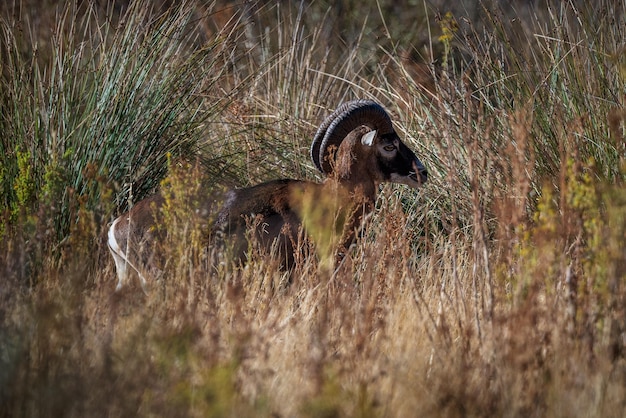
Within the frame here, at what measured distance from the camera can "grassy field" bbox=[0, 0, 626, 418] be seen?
3.52 m

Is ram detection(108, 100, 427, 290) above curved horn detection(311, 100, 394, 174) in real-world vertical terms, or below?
below

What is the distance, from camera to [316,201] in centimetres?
581

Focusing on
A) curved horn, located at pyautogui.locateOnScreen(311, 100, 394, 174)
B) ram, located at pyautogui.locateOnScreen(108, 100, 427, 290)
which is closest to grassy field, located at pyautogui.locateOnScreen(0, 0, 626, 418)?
ram, located at pyautogui.locateOnScreen(108, 100, 427, 290)

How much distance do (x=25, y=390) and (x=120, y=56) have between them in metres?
3.60

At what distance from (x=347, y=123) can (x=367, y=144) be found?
0.23 meters

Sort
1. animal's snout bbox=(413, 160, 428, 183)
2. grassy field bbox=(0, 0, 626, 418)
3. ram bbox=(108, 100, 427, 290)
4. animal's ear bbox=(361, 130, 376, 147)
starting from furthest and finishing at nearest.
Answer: animal's ear bbox=(361, 130, 376, 147), animal's snout bbox=(413, 160, 428, 183), ram bbox=(108, 100, 427, 290), grassy field bbox=(0, 0, 626, 418)

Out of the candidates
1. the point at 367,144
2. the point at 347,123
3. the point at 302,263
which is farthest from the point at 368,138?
the point at 302,263

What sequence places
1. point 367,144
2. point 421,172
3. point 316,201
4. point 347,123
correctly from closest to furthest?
point 316,201 < point 421,172 < point 347,123 < point 367,144

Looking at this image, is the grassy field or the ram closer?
the grassy field

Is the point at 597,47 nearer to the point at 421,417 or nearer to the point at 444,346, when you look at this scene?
the point at 444,346

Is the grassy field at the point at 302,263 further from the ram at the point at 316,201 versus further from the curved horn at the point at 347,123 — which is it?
the curved horn at the point at 347,123

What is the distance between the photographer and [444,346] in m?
4.25

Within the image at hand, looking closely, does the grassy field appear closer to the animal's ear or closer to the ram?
the ram

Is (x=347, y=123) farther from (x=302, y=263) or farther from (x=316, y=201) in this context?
(x=302, y=263)
